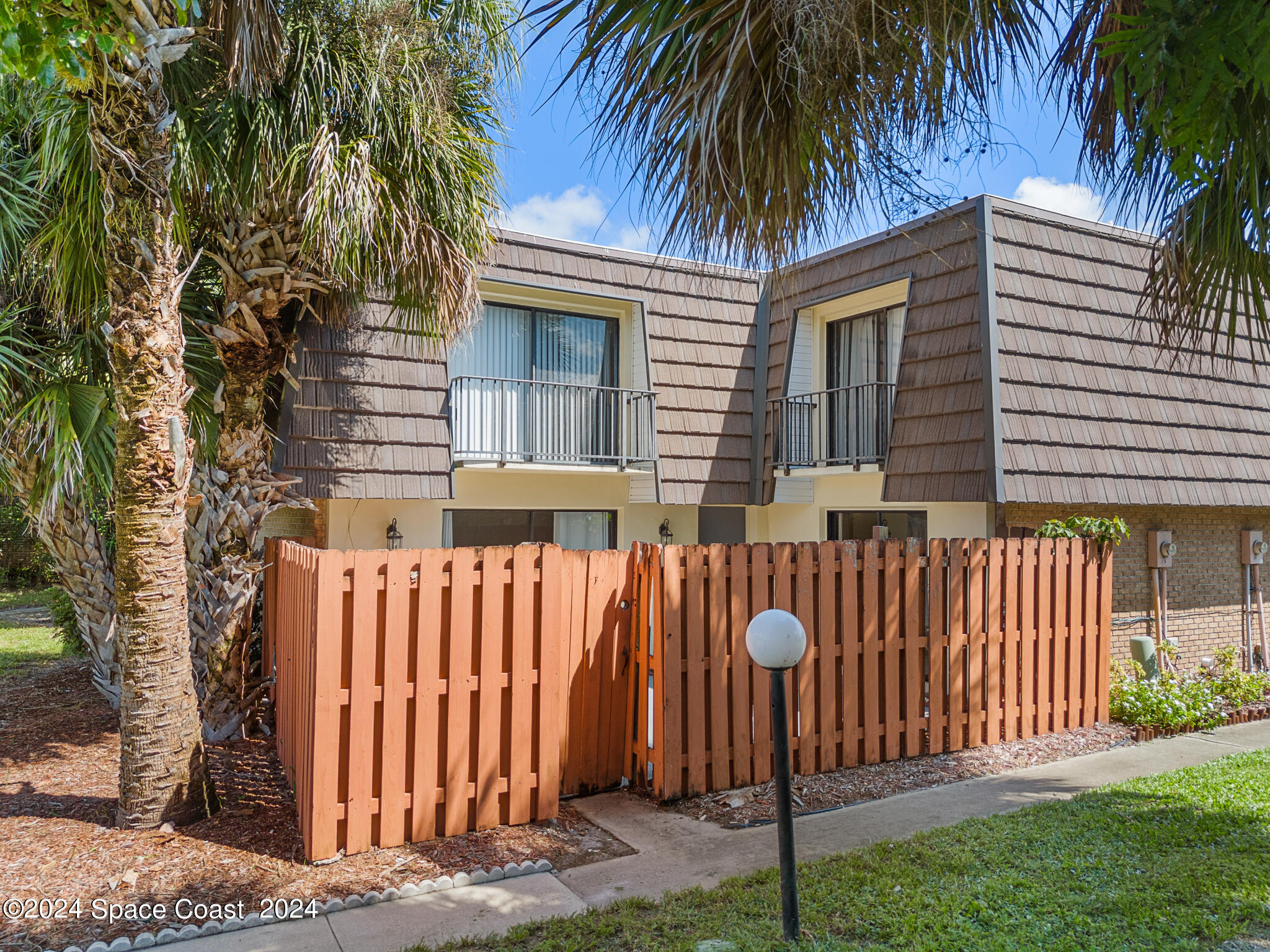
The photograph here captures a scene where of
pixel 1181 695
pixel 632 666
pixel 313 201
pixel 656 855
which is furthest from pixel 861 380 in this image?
pixel 656 855

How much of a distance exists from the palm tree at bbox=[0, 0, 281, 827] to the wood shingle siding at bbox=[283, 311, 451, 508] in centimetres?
383

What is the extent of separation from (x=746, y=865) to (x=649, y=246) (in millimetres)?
3433

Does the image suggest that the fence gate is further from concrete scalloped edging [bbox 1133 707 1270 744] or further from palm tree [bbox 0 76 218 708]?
concrete scalloped edging [bbox 1133 707 1270 744]

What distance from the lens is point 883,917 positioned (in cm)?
389

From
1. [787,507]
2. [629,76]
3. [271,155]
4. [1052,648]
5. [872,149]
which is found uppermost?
[271,155]

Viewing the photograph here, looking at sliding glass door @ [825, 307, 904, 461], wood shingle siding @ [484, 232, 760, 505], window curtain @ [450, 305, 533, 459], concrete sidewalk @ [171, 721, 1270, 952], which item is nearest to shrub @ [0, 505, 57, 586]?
window curtain @ [450, 305, 533, 459]

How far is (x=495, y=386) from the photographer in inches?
457

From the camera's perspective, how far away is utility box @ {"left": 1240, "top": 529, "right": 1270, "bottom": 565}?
1149 centimetres

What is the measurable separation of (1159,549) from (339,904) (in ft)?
32.9

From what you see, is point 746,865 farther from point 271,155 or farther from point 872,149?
point 271,155

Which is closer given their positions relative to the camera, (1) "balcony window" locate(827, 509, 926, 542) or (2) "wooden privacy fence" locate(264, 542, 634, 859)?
(2) "wooden privacy fence" locate(264, 542, 634, 859)

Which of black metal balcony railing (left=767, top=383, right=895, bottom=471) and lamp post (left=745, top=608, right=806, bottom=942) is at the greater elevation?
black metal balcony railing (left=767, top=383, right=895, bottom=471)

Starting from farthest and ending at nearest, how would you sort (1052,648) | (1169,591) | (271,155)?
(1169,591), (1052,648), (271,155)

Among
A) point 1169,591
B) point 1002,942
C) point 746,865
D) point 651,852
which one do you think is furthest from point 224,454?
point 1169,591
